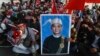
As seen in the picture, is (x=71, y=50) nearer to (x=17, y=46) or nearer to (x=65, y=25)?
(x=65, y=25)

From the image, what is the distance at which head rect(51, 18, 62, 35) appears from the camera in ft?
28.1

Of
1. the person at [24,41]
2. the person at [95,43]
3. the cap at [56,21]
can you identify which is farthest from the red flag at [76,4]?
the person at [24,41]

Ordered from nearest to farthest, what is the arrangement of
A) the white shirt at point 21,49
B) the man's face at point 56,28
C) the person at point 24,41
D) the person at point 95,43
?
1. the person at point 95,43
2. the man's face at point 56,28
3. the person at point 24,41
4. the white shirt at point 21,49

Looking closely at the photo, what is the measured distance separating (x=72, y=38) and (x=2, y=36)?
413 cm

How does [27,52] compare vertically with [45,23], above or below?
below

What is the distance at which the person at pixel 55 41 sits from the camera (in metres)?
8.59

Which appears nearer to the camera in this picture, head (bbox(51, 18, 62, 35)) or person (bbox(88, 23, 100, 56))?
person (bbox(88, 23, 100, 56))

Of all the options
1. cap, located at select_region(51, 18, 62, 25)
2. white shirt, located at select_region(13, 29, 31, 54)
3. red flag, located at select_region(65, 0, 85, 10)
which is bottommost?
white shirt, located at select_region(13, 29, 31, 54)

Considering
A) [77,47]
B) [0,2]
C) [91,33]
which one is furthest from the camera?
[0,2]

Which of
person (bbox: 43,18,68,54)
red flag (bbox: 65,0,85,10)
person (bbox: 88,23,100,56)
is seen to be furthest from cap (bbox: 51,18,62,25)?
person (bbox: 88,23,100,56)

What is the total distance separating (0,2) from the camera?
27.8 metres

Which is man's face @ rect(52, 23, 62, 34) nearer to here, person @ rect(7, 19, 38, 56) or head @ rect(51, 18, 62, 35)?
head @ rect(51, 18, 62, 35)

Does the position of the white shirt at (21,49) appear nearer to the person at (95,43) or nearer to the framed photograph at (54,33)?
the framed photograph at (54,33)

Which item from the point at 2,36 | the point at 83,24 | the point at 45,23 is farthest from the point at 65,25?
the point at 2,36
